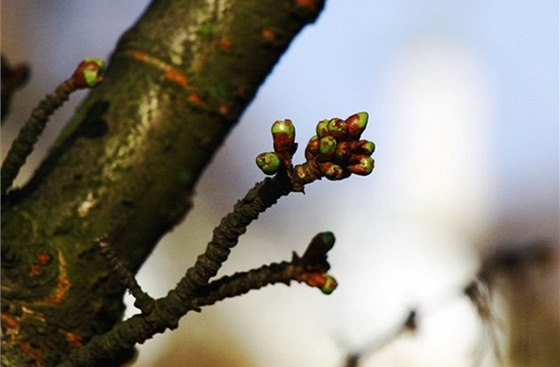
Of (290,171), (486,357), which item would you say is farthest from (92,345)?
(486,357)

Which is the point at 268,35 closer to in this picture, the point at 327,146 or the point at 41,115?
the point at 41,115

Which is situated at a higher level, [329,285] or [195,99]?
[195,99]

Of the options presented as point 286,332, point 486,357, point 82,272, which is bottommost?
point 82,272

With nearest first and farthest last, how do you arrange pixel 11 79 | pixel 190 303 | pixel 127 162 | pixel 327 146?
pixel 327 146 < pixel 190 303 < pixel 127 162 < pixel 11 79

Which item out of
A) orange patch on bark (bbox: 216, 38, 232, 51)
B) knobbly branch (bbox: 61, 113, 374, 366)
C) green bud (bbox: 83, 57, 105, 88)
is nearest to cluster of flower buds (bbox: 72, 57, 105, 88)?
green bud (bbox: 83, 57, 105, 88)

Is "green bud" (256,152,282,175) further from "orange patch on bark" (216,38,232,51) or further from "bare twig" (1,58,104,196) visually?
"orange patch on bark" (216,38,232,51)

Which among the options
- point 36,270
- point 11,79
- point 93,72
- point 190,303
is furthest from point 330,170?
point 11,79

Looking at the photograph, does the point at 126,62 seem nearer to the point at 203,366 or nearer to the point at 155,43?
the point at 155,43
